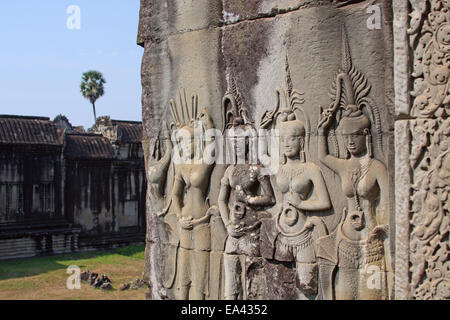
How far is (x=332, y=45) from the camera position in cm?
439

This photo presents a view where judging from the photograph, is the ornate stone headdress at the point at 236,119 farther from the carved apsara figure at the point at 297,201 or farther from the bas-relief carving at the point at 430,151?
the bas-relief carving at the point at 430,151

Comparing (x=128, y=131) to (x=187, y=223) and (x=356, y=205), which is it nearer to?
(x=187, y=223)

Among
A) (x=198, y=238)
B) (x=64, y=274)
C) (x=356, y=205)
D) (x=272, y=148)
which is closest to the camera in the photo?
(x=356, y=205)

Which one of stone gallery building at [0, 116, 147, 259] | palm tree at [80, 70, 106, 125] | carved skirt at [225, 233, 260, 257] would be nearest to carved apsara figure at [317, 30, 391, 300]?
carved skirt at [225, 233, 260, 257]

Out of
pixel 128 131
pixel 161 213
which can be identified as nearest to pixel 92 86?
pixel 128 131

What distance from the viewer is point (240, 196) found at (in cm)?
503

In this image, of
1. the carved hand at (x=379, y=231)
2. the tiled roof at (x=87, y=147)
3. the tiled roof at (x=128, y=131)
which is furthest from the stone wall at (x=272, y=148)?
the tiled roof at (x=128, y=131)

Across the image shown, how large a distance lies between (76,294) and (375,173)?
379 inches

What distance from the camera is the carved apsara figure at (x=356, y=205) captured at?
416 cm

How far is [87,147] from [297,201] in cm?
1498

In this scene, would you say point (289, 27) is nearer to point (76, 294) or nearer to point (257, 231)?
point (257, 231)

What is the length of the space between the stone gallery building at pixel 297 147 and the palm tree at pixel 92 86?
3094 cm

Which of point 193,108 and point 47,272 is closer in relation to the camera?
point 193,108
